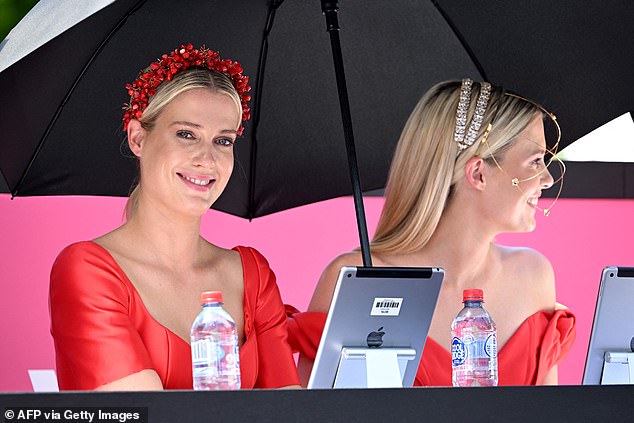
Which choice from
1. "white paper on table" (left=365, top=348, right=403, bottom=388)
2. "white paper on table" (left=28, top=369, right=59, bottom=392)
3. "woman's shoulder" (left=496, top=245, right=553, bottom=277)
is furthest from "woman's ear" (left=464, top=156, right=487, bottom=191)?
"white paper on table" (left=28, top=369, right=59, bottom=392)

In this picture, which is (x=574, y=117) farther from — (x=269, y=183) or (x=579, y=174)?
(x=579, y=174)

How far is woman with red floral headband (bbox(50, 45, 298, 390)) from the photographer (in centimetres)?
254

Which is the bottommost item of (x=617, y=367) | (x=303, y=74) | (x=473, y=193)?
(x=617, y=367)

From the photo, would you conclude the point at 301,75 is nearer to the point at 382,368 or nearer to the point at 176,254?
the point at 176,254

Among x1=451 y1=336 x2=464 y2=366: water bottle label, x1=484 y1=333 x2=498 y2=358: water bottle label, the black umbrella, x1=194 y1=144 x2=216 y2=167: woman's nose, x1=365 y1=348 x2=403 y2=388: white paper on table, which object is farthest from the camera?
the black umbrella

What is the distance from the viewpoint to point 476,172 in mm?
3225

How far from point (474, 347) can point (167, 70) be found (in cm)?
96

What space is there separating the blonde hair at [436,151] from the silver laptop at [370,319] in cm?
86

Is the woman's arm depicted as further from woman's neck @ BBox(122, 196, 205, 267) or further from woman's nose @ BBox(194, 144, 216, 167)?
woman's nose @ BBox(194, 144, 216, 167)

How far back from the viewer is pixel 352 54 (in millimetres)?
3209

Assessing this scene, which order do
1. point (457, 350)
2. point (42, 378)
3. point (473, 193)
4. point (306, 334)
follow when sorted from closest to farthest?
point (457, 350) → point (306, 334) → point (473, 193) → point (42, 378)

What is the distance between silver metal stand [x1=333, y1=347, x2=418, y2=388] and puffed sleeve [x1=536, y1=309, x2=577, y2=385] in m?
0.94

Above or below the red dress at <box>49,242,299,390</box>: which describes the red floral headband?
above

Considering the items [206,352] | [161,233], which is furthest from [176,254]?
[206,352]
